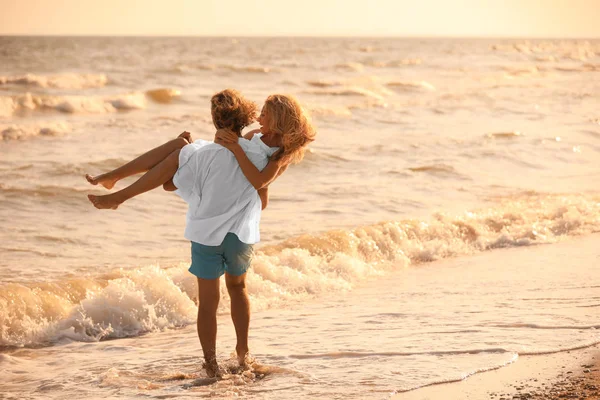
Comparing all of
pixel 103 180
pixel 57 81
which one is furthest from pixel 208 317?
pixel 57 81

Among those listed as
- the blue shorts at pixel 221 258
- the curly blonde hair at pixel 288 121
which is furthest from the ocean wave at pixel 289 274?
the curly blonde hair at pixel 288 121

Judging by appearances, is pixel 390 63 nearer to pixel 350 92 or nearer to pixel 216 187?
pixel 350 92

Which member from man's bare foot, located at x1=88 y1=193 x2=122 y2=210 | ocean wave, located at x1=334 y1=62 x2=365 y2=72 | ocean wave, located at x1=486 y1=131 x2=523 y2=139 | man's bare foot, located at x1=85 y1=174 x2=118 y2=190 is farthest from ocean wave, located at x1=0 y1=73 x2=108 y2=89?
Result: man's bare foot, located at x1=88 y1=193 x2=122 y2=210

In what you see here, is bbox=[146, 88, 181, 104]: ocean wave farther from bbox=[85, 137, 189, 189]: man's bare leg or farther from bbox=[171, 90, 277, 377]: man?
bbox=[171, 90, 277, 377]: man

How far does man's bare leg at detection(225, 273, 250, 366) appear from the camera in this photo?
15.4 feet

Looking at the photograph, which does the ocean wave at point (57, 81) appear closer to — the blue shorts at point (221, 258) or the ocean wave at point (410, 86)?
the ocean wave at point (410, 86)

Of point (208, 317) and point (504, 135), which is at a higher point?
point (504, 135)

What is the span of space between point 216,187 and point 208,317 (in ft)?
2.59

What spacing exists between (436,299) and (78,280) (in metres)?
3.11

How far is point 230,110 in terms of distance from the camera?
4.50 m

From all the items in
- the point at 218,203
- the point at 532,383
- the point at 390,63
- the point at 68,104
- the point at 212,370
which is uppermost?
the point at 390,63

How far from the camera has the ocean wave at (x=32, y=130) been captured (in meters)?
17.3

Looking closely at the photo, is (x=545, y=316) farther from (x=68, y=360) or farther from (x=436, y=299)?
(x=68, y=360)

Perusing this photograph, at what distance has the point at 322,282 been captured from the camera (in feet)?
24.8
